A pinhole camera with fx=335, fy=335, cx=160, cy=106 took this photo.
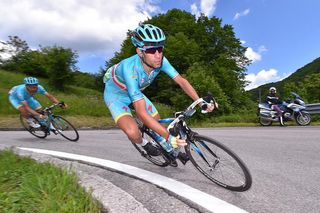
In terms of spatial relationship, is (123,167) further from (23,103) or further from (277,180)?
(23,103)

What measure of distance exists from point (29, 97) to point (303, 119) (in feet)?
36.8

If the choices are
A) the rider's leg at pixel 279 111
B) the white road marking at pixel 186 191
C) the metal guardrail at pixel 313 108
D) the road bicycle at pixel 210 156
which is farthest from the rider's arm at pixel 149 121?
the metal guardrail at pixel 313 108

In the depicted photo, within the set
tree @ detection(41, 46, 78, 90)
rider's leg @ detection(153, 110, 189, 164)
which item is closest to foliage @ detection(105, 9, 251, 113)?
tree @ detection(41, 46, 78, 90)

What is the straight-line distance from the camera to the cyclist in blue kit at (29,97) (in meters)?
9.41

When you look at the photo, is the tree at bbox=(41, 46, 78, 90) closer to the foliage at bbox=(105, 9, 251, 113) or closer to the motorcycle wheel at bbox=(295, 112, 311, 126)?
the foliage at bbox=(105, 9, 251, 113)

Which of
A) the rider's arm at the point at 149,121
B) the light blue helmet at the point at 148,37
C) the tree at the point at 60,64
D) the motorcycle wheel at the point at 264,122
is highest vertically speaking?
the tree at the point at 60,64

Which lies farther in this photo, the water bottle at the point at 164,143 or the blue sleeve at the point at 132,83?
the water bottle at the point at 164,143

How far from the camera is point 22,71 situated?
5169 cm

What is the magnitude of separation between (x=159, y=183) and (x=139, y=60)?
1.57 metres

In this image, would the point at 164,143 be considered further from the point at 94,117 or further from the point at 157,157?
the point at 94,117

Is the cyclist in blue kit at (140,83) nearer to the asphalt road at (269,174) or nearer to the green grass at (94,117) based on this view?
the asphalt road at (269,174)

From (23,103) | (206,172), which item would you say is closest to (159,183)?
(206,172)

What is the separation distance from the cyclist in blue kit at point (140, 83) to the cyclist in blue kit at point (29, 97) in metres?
4.99

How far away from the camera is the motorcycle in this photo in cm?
1473
